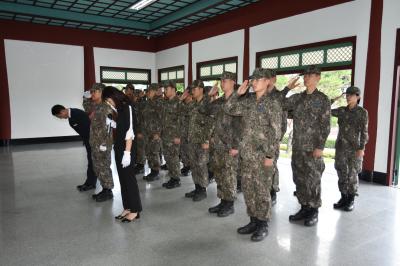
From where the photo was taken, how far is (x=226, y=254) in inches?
102

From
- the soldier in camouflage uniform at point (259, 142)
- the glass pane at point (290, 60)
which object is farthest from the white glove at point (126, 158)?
the glass pane at point (290, 60)

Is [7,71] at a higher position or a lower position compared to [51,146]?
higher

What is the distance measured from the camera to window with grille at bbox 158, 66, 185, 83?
9.72m

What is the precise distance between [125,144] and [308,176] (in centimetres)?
194

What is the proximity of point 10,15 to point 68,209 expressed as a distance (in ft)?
22.2

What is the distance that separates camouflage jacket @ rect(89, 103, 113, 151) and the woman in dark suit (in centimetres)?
59

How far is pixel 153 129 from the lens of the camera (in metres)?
4.98

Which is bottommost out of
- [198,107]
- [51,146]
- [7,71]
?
[51,146]

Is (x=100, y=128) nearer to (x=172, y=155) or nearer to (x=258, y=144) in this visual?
(x=172, y=155)

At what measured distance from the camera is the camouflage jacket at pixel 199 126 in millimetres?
3959

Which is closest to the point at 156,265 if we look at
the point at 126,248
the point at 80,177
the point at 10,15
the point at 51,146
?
the point at 126,248

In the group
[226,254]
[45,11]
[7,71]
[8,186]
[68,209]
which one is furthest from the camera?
[7,71]

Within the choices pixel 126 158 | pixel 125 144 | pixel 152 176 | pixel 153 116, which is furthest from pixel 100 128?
pixel 152 176

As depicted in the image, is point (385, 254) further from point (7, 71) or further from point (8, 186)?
point (7, 71)
